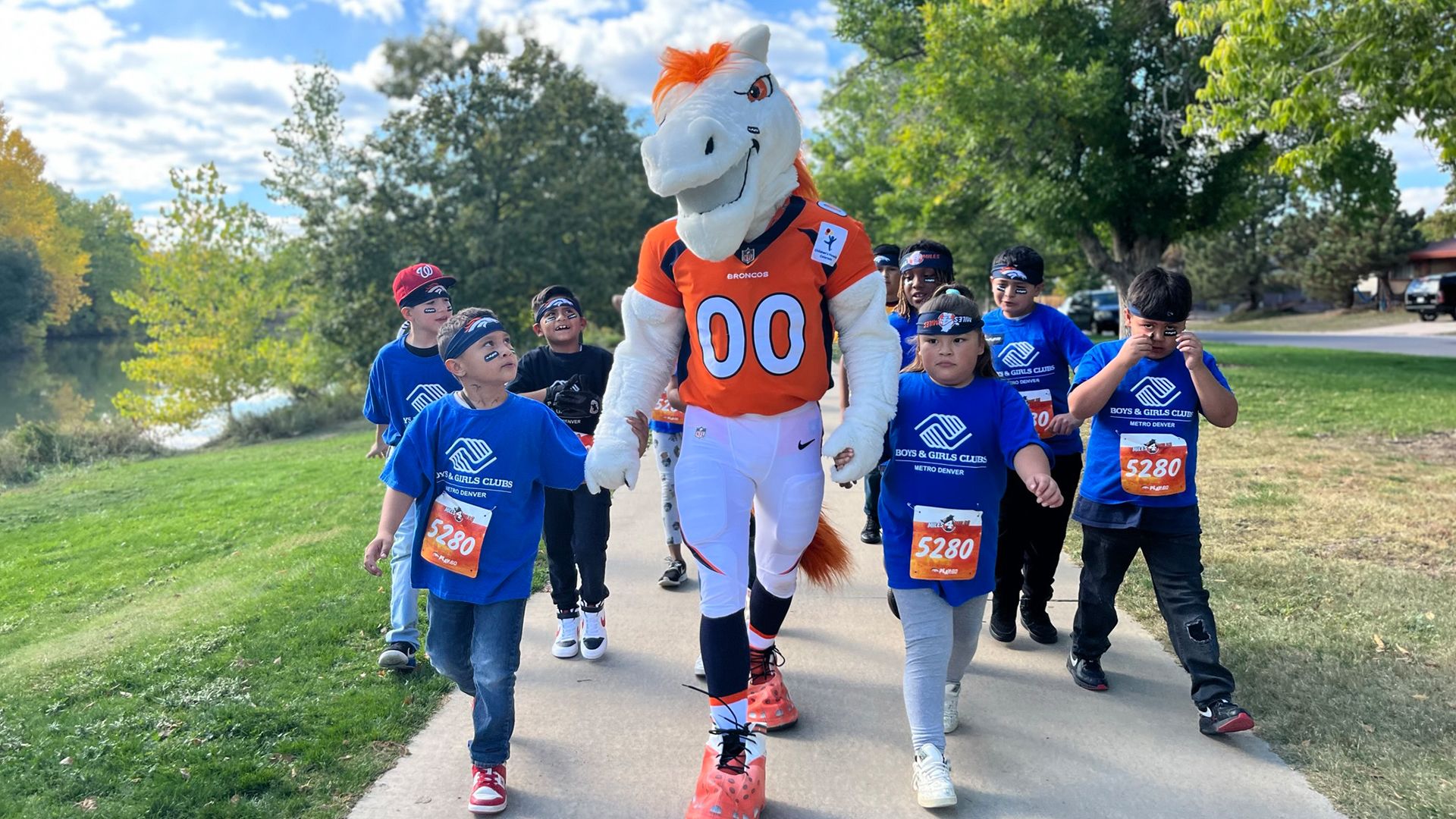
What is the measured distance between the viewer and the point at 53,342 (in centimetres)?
4622

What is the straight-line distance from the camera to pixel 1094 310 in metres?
30.6

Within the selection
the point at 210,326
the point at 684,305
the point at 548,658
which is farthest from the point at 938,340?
the point at 210,326

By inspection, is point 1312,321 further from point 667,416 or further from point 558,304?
point 558,304

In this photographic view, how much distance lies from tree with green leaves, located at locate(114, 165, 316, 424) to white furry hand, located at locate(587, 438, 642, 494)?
19861 millimetres

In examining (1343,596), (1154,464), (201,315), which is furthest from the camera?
(201,315)

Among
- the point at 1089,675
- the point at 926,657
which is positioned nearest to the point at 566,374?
the point at 926,657

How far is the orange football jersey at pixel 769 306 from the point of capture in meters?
3.07

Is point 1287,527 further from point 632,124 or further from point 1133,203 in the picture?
point 632,124

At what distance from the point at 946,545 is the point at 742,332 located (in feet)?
3.30

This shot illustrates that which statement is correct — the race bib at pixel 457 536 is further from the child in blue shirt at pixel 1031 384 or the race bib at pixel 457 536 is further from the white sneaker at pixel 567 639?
the child in blue shirt at pixel 1031 384

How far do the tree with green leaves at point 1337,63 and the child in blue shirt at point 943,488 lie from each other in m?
5.93

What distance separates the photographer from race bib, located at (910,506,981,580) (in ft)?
10.1

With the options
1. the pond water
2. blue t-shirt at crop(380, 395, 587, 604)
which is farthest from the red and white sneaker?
the pond water

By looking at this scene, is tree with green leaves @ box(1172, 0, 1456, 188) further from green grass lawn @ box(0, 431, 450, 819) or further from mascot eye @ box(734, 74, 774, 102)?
green grass lawn @ box(0, 431, 450, 819)
